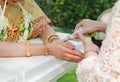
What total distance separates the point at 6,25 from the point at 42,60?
0.35m

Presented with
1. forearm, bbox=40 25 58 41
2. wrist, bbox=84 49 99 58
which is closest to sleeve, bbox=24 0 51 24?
forearm, bbox=40 25 58 41

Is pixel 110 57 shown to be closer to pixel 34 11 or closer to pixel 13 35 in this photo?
pixel 13 35

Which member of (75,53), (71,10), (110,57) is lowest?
(71,10)

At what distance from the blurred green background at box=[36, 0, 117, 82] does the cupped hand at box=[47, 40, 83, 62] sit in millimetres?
3839

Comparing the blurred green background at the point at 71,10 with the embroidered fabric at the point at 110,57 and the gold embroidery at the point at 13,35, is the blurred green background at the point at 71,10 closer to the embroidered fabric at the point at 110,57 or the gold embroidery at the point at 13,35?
the gold embroidery at the point at 13,35

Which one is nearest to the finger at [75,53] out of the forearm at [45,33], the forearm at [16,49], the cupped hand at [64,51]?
the cupped hand at [64,51]

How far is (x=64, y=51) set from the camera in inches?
82.0

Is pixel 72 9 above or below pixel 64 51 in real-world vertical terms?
below

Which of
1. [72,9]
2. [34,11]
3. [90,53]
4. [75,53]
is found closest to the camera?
[90,53]

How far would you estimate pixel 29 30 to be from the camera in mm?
2365

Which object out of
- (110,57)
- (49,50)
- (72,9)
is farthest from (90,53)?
(72,9)

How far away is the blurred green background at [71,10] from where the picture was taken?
5922mm

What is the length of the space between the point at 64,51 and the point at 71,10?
404 cm

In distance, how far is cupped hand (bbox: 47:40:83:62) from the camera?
2066 millimetres
